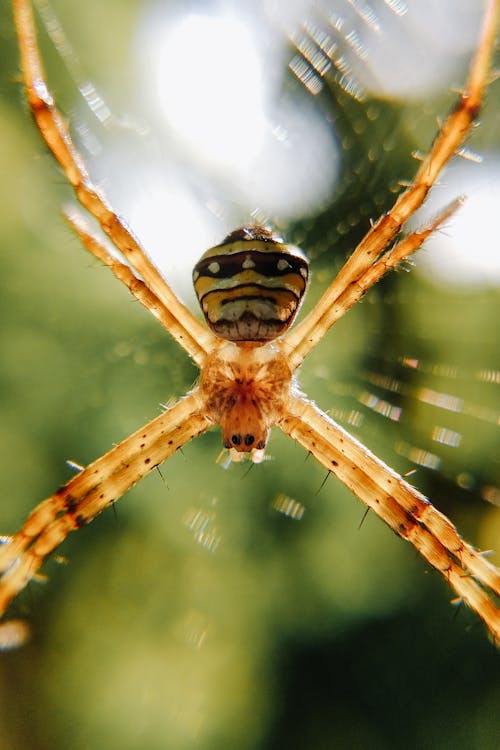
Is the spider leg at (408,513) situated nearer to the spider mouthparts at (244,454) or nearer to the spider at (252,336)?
the spider at (252,336)

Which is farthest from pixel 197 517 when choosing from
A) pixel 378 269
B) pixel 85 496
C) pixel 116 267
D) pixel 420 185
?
pixel 420 185

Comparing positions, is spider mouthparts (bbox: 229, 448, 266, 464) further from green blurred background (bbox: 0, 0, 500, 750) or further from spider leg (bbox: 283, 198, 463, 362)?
green blurred background (bbox: 0, 0, 500, 750)

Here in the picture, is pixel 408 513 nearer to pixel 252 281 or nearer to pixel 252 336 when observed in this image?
pixel 252 336

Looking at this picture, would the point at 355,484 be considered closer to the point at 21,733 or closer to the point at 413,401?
the point at 413,401

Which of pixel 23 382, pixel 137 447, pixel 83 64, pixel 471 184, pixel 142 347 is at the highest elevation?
pixel 83 64

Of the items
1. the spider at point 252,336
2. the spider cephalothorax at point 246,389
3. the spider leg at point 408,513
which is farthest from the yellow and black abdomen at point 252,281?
the spider leg at point 408,513

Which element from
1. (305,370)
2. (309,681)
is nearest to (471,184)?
(305,370)

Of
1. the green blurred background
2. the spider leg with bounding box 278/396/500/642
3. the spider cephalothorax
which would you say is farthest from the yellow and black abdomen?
the green blurred background
